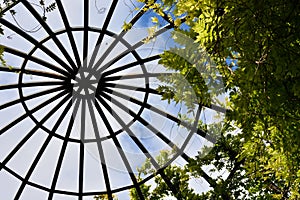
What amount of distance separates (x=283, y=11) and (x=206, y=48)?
0.82 meters

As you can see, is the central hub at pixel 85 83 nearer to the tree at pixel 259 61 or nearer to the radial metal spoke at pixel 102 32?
the radial metal spoke at pixel 102 32

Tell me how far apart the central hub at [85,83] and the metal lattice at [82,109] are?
3 centimetres

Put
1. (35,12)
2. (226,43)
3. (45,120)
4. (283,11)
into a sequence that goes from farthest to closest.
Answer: (45,120) → (35,12) → (226,43) → (283,11)

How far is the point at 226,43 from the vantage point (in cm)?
341

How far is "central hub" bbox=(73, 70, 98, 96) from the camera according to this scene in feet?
33.8

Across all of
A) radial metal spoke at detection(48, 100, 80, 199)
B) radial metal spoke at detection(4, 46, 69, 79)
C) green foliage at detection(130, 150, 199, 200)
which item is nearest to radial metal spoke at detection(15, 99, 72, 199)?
radial metal spoke at detection(48, 100, 80, 199)

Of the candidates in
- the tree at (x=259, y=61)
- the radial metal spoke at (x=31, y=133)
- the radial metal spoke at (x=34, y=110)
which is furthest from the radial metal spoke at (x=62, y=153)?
the tree at (x=259, y=61)

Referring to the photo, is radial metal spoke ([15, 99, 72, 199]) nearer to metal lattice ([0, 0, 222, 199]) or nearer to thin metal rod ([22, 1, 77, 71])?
metal lattice ([0, 0, 222, 199])

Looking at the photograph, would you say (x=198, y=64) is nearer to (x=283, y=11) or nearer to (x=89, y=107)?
(x=283, y=11)

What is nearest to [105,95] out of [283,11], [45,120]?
[45,120]

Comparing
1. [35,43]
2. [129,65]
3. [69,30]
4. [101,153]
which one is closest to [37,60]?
[35,43]

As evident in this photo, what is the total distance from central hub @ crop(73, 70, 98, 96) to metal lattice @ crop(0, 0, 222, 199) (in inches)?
1.2

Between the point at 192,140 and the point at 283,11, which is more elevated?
the point at 192,140

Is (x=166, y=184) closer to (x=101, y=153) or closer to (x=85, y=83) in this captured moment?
(x=101, y=153)
